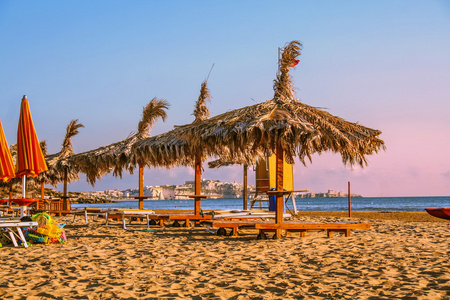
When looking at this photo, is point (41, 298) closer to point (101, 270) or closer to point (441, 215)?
point (101, 270)

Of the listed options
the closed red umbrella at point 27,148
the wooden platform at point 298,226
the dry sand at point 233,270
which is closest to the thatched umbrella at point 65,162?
the closed red umbrella at point 27,148

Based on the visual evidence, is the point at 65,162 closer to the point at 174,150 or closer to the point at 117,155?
Result: the point at 117,155

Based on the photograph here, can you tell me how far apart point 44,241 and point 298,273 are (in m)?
4.54

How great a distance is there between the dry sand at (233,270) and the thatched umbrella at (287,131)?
146cm

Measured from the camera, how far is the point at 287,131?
22.0ft

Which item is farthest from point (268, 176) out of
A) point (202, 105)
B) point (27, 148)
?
point (27, 148)

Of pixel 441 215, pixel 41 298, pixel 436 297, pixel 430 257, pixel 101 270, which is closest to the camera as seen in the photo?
pixel 436 297

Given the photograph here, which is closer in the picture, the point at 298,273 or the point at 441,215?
the point at 298,273

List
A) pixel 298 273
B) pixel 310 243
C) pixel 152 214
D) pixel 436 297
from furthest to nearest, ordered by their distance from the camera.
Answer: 1. pixel 152 214
2. pixel 310 243
3. pixel 298 273
4. pixel 436 297

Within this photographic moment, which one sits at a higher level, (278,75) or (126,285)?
(278,75)

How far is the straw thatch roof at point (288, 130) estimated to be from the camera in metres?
6.89

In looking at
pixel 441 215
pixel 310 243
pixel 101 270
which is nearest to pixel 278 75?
pixel 310 243

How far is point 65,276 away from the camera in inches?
172

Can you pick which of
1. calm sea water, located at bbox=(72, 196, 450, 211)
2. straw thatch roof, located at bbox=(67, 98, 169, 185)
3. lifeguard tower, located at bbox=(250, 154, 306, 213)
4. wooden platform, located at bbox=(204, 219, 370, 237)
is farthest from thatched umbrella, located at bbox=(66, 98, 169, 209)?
calm sea water, located at bbox=(72, 196, 450, 211)
